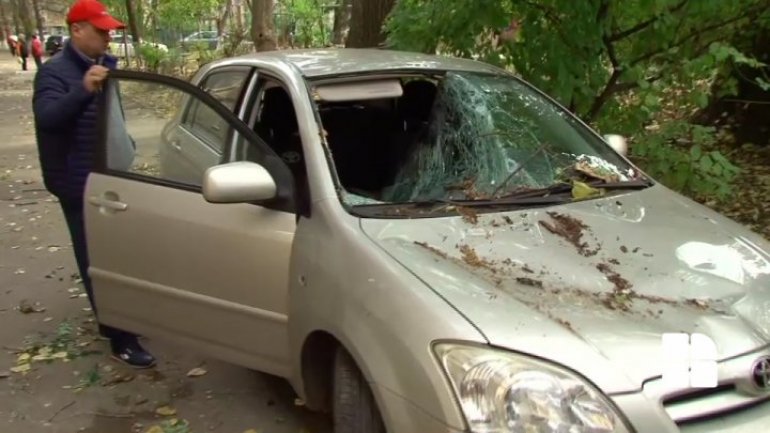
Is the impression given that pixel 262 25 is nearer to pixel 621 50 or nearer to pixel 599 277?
pixel 621 50

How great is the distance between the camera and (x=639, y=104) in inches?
218

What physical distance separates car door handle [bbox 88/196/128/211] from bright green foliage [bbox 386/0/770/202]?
263 centimetres

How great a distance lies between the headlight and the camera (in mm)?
2021

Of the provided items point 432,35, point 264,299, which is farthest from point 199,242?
point 432,35

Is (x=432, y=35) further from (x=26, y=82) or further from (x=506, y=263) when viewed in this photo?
(x=26, y=82)

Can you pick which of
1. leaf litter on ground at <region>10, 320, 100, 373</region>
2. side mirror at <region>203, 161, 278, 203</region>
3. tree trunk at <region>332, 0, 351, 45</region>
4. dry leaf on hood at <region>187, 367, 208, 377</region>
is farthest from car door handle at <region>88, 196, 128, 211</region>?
tree trunk at <region>332, 0, 351, 45</region>

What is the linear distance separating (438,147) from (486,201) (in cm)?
74

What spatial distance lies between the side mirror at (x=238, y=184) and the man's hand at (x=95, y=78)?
1.24 metres

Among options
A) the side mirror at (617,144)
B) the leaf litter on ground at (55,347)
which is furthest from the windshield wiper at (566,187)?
the leaf litter on ground at (55,347)

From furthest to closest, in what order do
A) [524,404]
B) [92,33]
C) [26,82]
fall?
[26,82] < [92,33] < [524,404]

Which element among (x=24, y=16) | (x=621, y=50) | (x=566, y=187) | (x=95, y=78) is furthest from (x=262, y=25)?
(x=24, y=16)

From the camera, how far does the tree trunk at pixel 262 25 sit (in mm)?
15570

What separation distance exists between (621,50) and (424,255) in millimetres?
3698

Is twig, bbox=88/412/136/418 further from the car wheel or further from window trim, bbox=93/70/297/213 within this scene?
the car wheel
